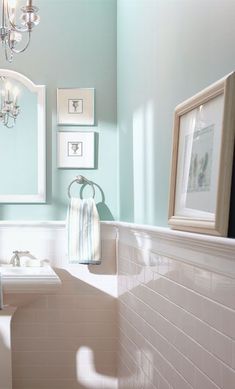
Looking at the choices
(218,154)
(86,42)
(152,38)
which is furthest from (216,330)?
(86,42)

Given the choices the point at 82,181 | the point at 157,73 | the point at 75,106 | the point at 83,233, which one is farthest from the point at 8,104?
the point at 157,73

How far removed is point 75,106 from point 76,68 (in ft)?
0.80

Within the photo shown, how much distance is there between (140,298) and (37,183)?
115 cm

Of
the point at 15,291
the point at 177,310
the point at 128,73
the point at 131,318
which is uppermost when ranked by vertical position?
the point at 128,73

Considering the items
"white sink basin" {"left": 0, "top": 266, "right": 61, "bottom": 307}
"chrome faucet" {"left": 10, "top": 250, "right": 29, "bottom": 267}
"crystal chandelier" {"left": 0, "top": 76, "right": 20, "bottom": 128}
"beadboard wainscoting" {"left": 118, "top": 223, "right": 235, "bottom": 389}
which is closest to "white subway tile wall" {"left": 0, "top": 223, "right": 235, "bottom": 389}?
"beadboard wainscoting" {"left": 118, "top": 223, "right": 235, "bottom": 389}

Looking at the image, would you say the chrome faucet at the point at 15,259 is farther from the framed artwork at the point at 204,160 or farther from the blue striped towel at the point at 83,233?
the framed artwork at the point at 204,160

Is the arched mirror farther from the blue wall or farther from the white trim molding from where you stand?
the white trim molding

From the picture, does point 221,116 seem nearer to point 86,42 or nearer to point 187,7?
point 187,7

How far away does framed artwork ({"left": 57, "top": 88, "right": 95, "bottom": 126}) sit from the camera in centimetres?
361

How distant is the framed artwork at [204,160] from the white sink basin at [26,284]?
1.16 meters

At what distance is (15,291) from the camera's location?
3.03 m

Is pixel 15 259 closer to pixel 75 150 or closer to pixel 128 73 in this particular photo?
pixel 75 150

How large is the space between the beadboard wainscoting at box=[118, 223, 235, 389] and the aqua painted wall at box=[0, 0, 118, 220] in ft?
1.77

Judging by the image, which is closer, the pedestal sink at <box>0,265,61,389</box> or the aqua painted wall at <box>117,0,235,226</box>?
the aqua painted wall at <box>117,0,235,226</box>
